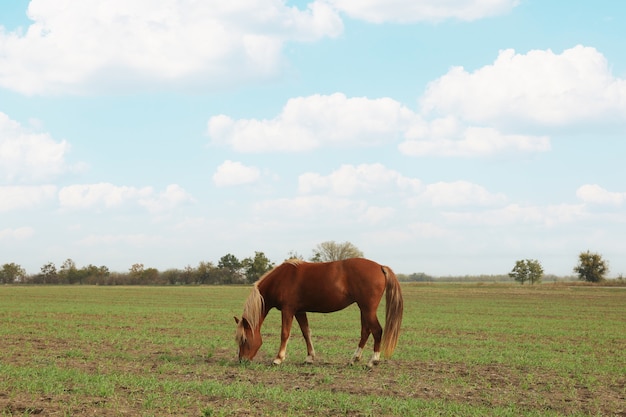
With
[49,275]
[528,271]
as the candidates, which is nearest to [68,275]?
[49,275]

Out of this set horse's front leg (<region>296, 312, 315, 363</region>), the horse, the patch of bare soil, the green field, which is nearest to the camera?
the patch of bare soil

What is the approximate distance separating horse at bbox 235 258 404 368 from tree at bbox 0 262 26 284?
123580 mm

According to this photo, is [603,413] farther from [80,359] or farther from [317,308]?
[80,359]

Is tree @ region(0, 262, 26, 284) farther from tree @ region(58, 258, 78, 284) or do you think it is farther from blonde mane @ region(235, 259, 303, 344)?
blonde mane @ region(235, 259, 303, 344)

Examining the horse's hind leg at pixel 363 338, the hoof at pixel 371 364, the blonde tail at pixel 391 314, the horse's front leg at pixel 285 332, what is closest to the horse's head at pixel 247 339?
the horse's front leg at pixel 285 332

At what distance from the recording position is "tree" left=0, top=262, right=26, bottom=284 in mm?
121294

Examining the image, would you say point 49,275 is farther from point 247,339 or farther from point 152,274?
point 247,339

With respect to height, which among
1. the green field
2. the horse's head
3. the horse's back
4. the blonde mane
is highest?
the horse's back

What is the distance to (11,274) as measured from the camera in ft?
399

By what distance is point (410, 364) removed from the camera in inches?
521

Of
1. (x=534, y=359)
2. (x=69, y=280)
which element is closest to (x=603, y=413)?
(x=534, y=359)

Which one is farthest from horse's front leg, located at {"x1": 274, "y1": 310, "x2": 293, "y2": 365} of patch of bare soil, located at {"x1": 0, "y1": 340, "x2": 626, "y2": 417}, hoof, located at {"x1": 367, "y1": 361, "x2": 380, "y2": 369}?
hoof, located at {"x1": 367, "y1": 361, "x2": 380, "y2": 369}

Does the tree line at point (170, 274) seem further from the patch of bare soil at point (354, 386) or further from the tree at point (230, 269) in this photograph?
the patch of bare soil at point (354, 386)

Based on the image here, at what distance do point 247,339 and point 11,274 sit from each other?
125m
